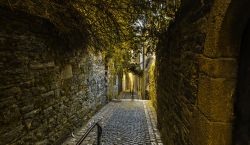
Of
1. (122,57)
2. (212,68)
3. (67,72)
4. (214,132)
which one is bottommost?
(214,132)

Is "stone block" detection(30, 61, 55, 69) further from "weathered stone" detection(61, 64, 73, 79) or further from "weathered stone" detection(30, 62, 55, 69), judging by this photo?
"weathered stone" detection(61, 64, 73, 79)

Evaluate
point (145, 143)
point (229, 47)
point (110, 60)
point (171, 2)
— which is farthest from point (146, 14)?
point (110, 60)

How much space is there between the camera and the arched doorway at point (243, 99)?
88.0 inches

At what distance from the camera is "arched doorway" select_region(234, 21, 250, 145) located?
2234mm

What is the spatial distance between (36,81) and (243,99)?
336 centimetres

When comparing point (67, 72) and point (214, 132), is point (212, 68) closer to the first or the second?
point (214, 132)

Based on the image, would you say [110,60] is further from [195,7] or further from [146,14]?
[195,7]

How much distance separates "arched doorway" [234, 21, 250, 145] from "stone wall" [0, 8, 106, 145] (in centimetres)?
282

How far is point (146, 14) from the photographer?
5.32m

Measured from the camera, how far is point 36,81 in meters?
4.62

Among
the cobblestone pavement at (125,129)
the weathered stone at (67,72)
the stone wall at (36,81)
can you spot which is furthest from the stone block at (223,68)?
the weathered stone at (67,72)

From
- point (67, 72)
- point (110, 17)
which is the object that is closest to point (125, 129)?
point (67, 72)

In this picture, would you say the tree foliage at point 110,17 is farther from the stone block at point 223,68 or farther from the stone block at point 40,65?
the stone block at point 223,68

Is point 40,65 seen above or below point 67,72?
above
